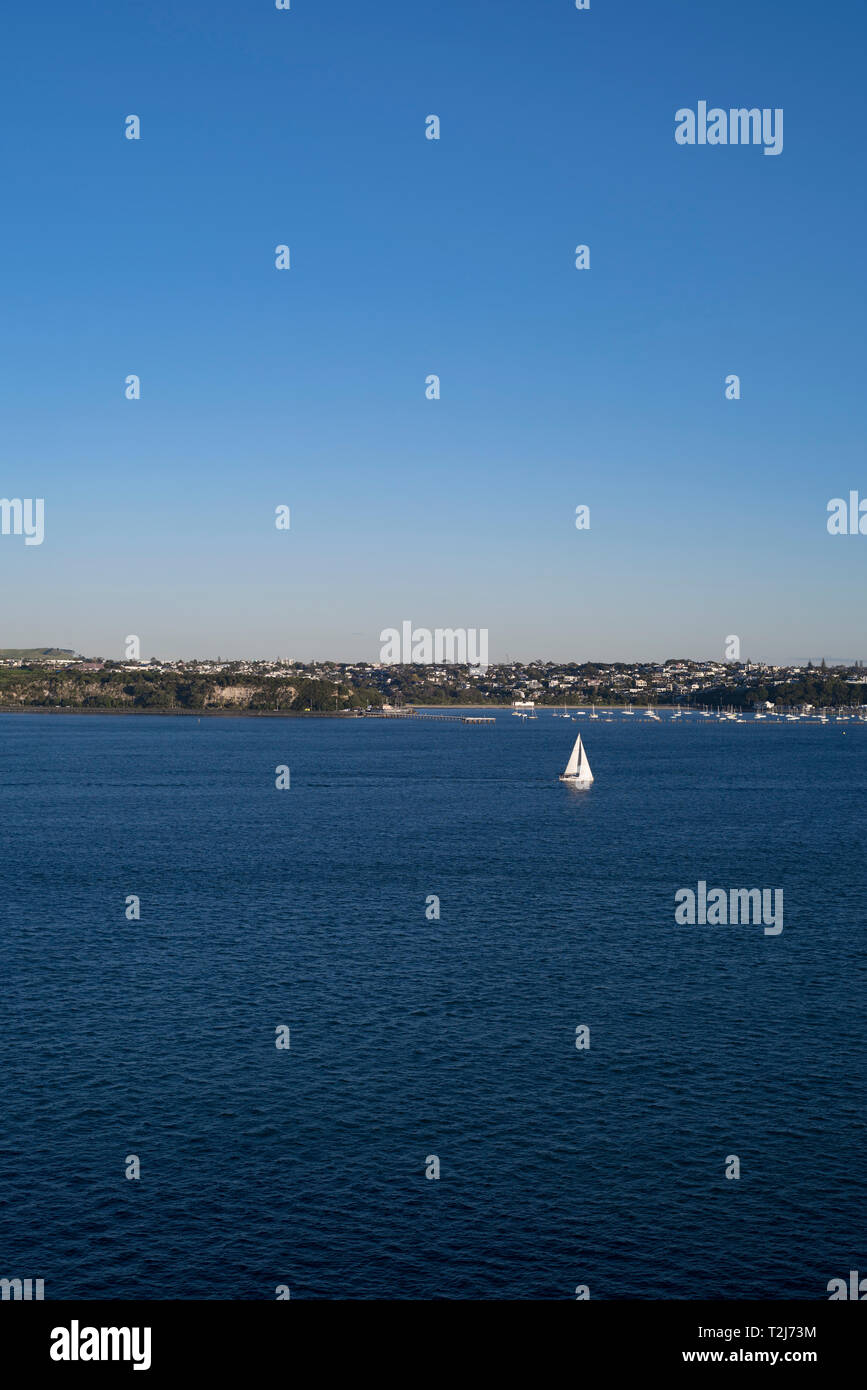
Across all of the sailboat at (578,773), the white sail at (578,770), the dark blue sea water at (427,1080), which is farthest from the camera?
the white sail at (578,770)

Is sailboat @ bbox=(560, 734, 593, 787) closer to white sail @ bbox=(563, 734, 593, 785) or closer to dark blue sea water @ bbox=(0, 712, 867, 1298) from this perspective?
white sail @ bbox=(563, 734, 593, 785)

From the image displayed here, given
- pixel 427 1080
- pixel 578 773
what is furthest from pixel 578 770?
pixel 427 1080

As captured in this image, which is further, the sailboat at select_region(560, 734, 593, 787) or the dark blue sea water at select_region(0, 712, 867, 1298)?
the sailboat at select_region(560, 734, 593, 787)

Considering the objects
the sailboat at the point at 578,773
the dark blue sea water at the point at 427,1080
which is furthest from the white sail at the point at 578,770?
the dark blue sea water at the point at 427,1080

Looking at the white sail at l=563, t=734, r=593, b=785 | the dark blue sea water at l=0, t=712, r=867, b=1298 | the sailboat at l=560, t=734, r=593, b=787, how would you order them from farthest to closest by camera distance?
the white sail at l=563, t=734, r=593, b=785
the sailboat at l=560, t=734, r=593, b=787
the dark blue sea water at l=0, t=712, r=867, b=1298

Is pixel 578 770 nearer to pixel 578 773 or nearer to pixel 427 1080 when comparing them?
pixel 578 773

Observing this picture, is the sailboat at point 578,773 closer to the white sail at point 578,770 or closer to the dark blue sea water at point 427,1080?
the white sail at point 578,770

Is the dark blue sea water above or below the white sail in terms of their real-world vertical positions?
below

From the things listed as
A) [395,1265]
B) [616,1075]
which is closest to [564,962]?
[616,1075]

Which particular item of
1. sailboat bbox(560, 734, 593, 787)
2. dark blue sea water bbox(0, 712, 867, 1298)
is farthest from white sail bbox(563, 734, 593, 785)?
dark blue sea water bbox(0, 712, 867, 1298)

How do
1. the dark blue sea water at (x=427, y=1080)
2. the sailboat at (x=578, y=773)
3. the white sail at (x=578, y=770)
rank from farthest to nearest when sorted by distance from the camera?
the white sail at (x=578, y=770), the sailboat at (x=578, y=773), the dark blue sea water at (x=427, y=1080)
